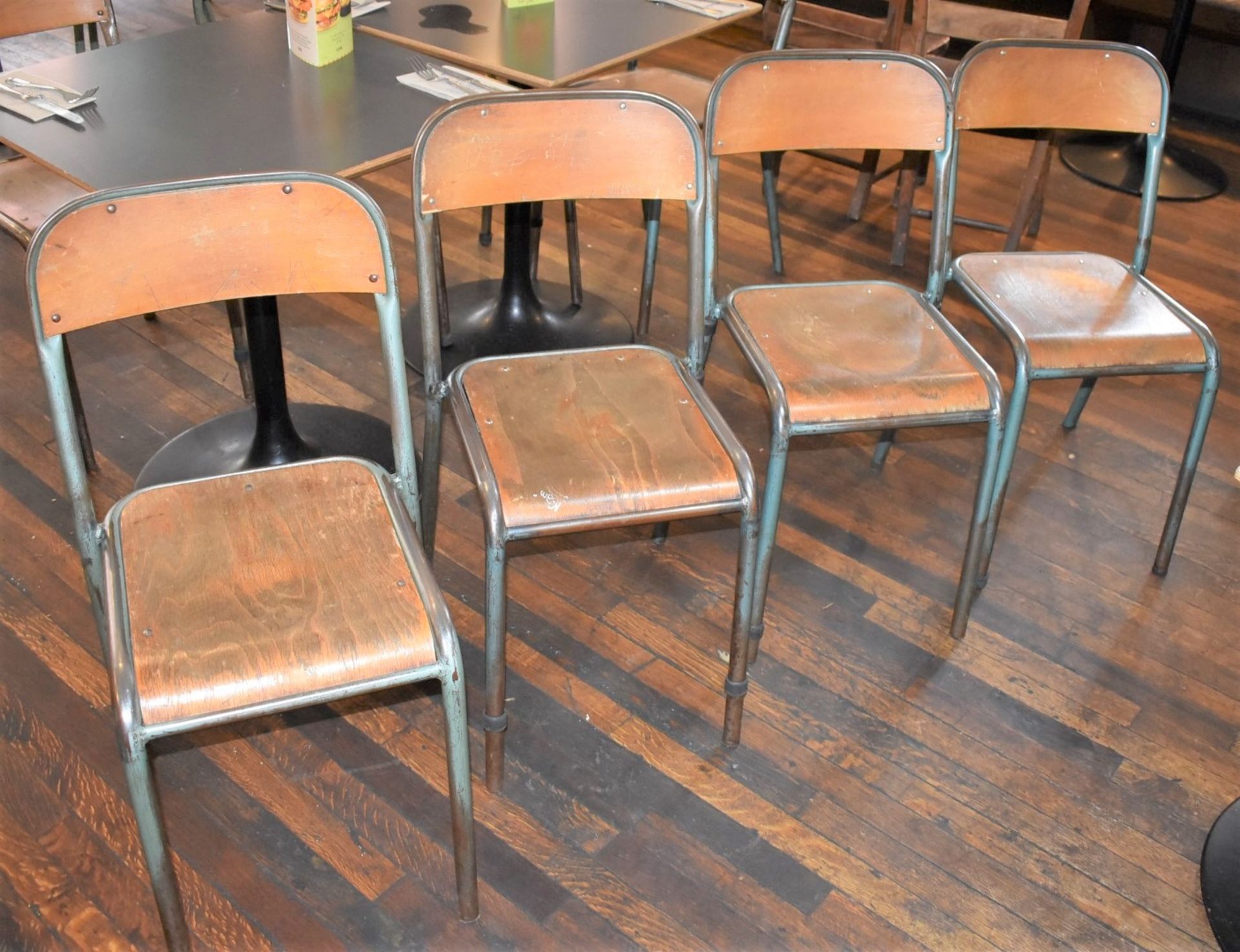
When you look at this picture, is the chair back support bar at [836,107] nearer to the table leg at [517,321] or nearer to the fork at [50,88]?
the table leg at [517,321]

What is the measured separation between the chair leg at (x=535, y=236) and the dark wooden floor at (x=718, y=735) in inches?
18.3

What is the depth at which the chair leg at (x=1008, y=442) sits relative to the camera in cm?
198

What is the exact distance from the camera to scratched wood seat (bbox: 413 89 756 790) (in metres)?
1.63

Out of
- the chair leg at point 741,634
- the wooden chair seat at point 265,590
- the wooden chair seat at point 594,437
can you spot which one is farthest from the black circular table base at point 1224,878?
the wooden chair seat at point 265,590

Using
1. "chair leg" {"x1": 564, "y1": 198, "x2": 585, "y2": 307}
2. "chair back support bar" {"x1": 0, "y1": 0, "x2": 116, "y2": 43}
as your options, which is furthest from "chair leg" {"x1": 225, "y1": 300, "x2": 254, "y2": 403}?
"chair leg" {"x1": 564, "y1": 198, "x2": 585, "y2": 307}

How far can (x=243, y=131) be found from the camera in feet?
6.54

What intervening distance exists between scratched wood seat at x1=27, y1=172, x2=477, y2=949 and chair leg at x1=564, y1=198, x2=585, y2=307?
4.14 feet

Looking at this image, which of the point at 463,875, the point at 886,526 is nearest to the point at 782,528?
the point at 886,526

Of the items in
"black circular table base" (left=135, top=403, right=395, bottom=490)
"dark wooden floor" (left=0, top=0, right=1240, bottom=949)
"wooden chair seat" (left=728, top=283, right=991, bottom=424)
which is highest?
"wooden chair seat" (left=728, top=283, right=991, bottom=424)

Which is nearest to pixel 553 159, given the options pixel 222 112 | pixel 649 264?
pixel 222 112

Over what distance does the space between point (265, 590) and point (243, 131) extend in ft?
2.98

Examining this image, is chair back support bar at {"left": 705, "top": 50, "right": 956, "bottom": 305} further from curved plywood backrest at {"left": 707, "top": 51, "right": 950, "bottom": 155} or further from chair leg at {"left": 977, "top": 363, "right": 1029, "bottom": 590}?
chair leg at {"left": 977, "top": 363, "right": 1029, "bottom": 590}

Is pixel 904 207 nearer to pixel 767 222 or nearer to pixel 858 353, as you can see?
pixel 767 222

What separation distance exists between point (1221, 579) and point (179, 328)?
2.29m
